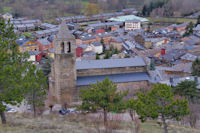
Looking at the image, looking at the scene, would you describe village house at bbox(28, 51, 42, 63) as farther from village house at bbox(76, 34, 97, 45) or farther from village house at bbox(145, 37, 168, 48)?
village house at bbox(145, 37, 168, 48)

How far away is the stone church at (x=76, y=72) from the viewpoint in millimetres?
23812

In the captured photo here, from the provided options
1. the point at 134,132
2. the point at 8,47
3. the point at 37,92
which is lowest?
the point at 134,132

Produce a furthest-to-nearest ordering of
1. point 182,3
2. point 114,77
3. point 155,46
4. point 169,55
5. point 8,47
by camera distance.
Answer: point 182,3, point 155,46, point 169,55, point 114,77, point 8,47

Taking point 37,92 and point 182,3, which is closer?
point 37,92

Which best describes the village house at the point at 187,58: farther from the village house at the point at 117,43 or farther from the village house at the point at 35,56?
the village house at the point at 35,56

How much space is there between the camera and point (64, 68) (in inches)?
958

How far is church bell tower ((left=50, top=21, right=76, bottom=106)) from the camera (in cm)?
2367

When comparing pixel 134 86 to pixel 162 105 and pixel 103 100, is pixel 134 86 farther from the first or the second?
pixel 162 105

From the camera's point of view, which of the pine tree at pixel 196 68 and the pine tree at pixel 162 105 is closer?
the pine tree at pixel 162 105

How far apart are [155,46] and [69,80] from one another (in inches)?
1167

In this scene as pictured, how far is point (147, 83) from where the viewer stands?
2617 centimetres

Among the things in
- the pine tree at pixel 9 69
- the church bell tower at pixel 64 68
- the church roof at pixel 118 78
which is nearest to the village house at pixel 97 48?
Answer: the church roof at pixel 118 78

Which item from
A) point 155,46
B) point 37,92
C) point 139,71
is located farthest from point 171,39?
point 37,92

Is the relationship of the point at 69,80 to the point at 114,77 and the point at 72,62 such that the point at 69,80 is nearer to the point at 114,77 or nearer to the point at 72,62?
the point at 72,62
